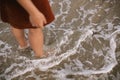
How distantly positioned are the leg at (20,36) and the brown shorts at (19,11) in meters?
0.24

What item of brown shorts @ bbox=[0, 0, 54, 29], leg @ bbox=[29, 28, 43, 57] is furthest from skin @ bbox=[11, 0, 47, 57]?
brown shorts @ bbox=[0, 0, 54, 29]

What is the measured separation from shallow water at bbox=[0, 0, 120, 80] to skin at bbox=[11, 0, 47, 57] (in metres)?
0.14

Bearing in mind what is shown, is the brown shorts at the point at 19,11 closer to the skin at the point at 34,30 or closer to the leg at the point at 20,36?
the skin at the point at 34,30

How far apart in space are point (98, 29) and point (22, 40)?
0.78m

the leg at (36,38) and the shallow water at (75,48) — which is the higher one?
the leg at (36,38)

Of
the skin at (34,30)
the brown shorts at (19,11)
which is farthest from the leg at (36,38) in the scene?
the brown shorts at (19,11)

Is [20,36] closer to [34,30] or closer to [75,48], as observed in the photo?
[34,30]

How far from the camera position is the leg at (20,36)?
238cm

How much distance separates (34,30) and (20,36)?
30cm

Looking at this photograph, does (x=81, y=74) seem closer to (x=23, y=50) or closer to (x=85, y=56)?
(x=85, y=56)

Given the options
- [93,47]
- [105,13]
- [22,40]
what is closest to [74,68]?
[93,47]

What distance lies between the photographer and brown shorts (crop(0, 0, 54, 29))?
201cm

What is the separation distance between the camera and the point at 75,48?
261cm

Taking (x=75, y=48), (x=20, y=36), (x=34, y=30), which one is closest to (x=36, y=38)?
(x=34, y=30)
